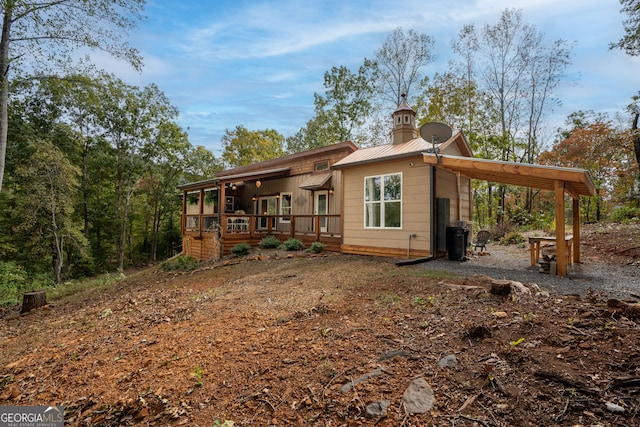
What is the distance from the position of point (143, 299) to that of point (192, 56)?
7188 millimetres

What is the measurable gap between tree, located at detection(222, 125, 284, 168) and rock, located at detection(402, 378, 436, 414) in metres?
26.2

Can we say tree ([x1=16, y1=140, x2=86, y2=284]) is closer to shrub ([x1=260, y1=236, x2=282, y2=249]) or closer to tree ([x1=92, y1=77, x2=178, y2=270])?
tree ([x1=92, y1=77, x2=178, y2=270])

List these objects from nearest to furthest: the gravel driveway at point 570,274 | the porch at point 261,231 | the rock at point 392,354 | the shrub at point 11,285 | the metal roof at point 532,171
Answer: the rock at point 392,354
the gravel driveway at point 570,274
the metal roof at point 532,171
the shrub at point 11,285
the porch at point 261,231

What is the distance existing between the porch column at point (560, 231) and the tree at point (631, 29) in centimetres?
810

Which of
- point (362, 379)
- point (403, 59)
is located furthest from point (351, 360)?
point (403, 59)

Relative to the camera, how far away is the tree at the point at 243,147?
2722 cm

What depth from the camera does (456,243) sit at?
25.8 ft

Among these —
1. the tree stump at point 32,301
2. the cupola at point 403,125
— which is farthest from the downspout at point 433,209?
the tree stump at point 32,301

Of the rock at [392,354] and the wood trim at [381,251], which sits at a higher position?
the wood trim at [381,251]

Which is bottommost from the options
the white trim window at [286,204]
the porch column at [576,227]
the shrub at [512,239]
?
the shrub at [512,239]

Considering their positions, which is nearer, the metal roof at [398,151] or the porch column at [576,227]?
the porch column at [576,227]

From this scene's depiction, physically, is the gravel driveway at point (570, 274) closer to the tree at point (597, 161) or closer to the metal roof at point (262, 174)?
the metal roof at point (262, 174)

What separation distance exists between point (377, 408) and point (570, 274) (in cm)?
586

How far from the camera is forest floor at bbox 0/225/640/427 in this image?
81.3 inches
